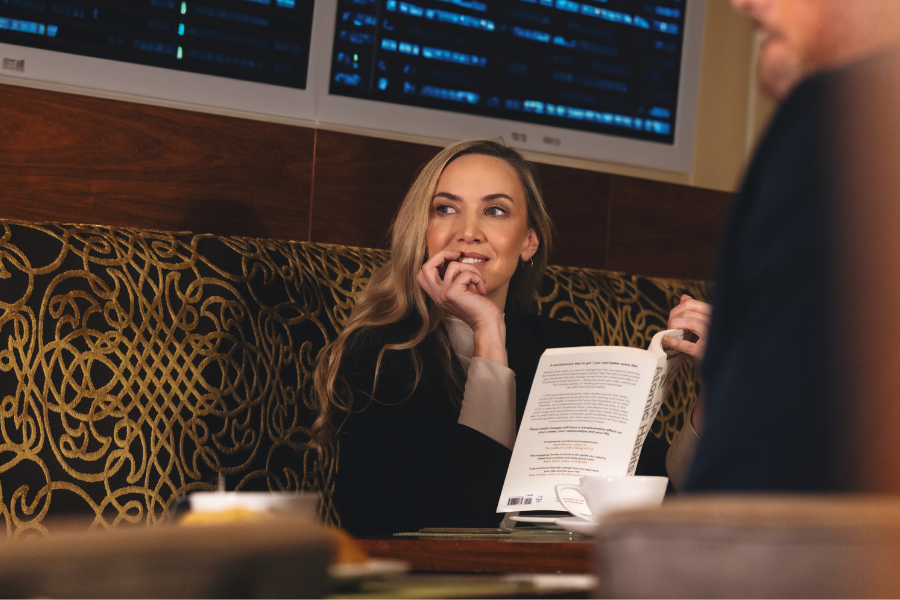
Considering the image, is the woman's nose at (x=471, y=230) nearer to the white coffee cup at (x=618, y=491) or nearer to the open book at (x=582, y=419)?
the open book at (x=582, y=419)

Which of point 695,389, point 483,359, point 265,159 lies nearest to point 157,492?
point 483,359

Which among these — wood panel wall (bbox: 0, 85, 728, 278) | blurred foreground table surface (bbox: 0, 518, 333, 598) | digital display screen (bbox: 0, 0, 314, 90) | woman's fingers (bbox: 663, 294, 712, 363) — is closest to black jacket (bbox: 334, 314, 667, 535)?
woman's fingers (bbox: 663, 294, 712, 363)

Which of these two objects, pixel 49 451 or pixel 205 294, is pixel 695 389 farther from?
pixel 49 451

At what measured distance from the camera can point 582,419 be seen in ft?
4.53

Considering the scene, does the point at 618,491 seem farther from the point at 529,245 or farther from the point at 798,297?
the point at 529,245

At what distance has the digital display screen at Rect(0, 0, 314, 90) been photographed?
2143 mm

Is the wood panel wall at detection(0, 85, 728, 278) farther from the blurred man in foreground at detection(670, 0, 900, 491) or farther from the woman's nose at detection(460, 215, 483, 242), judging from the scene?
the blurred man in foreground at detection(670, 0, 900, 491)

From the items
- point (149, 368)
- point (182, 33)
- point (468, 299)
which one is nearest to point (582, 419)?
point (468, 299)

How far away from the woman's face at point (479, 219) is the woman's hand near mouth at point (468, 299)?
0.23 feet

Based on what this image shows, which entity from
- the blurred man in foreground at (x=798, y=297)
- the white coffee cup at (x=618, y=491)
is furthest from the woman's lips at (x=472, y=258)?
the blurred man in foreground at (x=798, y=297)

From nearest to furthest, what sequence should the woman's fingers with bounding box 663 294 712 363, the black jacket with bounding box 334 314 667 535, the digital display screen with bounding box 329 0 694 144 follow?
the black jacket with bounding box 334 314 667 535
the woman's fingers with bounding box 663 294 712 363
the digital display screen with bounding box 329 0 694 144

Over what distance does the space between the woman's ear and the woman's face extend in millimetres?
97

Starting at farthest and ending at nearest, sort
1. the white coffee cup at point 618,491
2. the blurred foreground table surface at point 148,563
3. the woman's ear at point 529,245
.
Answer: the woman's ear at point 529,245 → the white coffee cup at point 618,491 → the blurred foreground table surface at point 148,563

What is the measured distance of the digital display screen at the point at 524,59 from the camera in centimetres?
252
